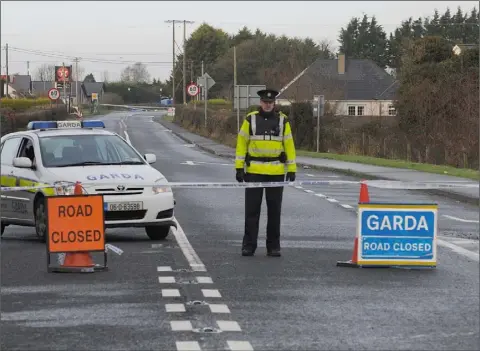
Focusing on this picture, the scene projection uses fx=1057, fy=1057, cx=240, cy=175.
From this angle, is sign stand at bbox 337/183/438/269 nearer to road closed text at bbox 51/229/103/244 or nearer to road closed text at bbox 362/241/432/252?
road closed text at bbox 362/241/432/252

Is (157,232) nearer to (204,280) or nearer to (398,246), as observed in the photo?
(204,280)

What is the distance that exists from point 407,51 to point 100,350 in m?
47.1

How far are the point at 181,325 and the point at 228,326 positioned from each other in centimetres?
35

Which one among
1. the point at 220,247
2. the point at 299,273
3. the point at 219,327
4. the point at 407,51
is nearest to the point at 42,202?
the point at 220,247

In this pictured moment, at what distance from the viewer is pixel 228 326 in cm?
777

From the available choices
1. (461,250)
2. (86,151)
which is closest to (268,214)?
(461,250)

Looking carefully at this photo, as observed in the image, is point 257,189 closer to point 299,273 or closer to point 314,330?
point 299,273

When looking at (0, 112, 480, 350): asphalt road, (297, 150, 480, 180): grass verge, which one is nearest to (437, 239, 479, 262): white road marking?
(0, 112, 480, 350): asphalt road

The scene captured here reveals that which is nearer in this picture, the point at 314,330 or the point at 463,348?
the point at 463,348

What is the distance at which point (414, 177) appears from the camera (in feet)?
84.0

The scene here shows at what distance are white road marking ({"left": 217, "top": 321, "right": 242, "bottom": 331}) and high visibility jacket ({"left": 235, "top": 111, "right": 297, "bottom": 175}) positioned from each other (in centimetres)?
378

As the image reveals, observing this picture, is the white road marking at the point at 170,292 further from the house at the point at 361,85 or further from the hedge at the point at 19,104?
the house at the point at 361,85

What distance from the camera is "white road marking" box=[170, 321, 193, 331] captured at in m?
7.63

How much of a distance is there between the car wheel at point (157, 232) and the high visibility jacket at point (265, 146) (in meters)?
2.31
